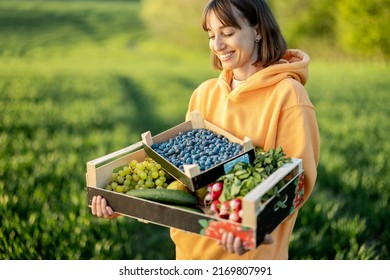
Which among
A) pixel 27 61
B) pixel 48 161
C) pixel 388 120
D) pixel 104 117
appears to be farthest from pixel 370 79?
pixel 27 61

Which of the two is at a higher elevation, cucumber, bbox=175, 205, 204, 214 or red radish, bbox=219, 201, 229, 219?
red radish, bbox=219, 201, 229, 219

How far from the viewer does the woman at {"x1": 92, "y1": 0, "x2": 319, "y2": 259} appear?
2.08m

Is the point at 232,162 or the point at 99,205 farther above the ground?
the point at 232,162

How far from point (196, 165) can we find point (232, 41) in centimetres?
53

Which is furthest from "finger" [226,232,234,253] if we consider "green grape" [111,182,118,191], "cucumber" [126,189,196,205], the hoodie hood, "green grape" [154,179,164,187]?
the hoodie hood

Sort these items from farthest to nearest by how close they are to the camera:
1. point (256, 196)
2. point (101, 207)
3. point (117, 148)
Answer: point (117, 148), point (101, 207), point (256, 196)

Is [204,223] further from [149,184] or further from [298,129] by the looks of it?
[298,129]

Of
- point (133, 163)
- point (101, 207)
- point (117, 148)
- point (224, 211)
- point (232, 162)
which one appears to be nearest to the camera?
point (224, 211)

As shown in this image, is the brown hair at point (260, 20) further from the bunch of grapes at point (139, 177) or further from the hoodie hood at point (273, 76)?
the bunch of grapes at point (139, 177)

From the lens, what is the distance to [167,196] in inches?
76.9

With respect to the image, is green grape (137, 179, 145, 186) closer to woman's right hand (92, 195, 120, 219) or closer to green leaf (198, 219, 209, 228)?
woman's right hand (92, 195, 120, 219)

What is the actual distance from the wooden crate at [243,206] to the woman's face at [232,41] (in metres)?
0.47

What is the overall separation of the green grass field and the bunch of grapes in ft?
4.82

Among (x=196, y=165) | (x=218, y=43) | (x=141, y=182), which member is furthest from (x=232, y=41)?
(x=141, y=182)
